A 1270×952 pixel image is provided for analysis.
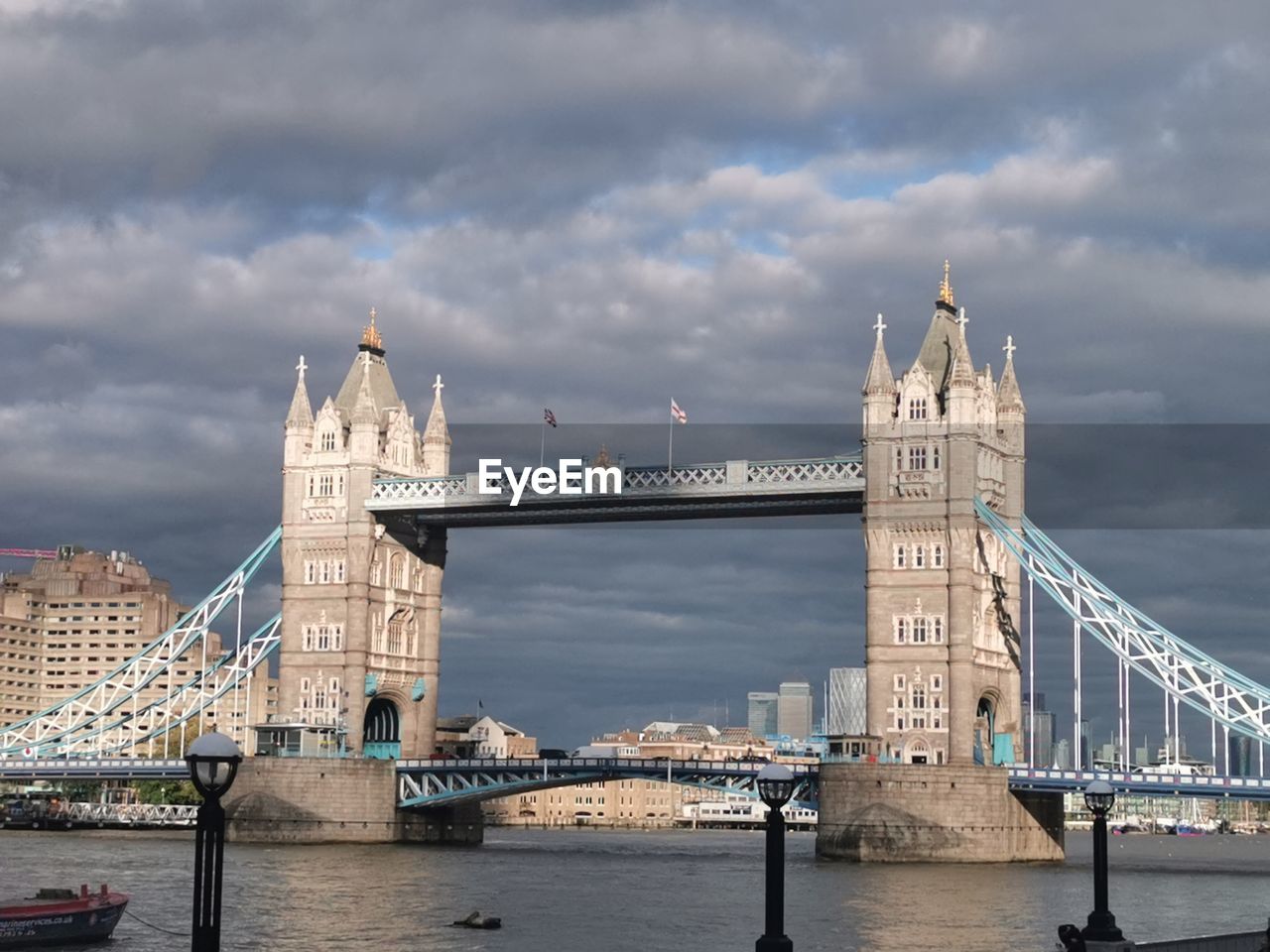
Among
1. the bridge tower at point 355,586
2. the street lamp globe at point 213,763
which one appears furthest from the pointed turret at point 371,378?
the street lamp globe at point 213,763

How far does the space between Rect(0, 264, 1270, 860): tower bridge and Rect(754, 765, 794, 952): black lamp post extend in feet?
218

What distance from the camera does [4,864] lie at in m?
101

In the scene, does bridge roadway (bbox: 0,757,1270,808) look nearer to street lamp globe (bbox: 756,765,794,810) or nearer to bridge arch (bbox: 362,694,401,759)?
bridge arch (bbox: 362,694,401,759)

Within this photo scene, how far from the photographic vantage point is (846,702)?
419 feet

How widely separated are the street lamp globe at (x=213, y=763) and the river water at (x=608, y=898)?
97.0ft

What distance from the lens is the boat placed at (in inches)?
2387

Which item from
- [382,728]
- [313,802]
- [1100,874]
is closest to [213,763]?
[1100,874]

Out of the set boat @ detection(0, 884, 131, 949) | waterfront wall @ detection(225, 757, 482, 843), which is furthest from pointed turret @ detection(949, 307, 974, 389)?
boat @ detection(0, 884, 131, 949)

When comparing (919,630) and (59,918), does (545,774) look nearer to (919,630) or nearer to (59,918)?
(919,630)

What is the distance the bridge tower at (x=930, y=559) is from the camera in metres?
108

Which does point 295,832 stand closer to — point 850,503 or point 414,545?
point 414,545

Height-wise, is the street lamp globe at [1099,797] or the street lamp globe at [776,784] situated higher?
the street lamp globe at [776,784]

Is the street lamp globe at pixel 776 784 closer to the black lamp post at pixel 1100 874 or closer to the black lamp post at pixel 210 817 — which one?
the black lamp post at pixel 1100 874

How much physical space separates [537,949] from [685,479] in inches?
2076
